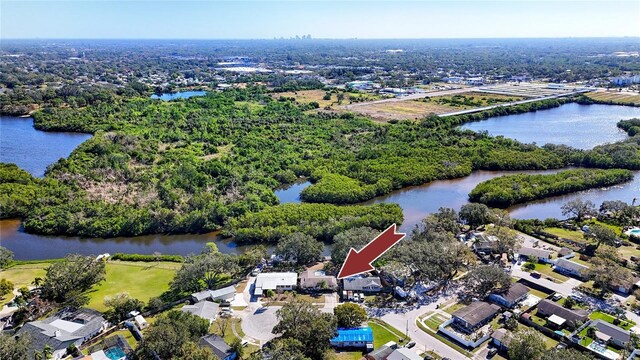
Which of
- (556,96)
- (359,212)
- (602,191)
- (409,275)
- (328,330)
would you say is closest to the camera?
(328,330)

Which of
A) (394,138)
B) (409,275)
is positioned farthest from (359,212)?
(394,138)

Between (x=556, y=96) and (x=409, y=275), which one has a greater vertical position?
(x=556, y=96)

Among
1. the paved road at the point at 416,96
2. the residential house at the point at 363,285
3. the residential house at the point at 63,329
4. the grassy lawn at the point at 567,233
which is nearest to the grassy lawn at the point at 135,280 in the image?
the residential house at the point at 63,329

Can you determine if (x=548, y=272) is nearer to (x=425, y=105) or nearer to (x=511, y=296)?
(x=511, y=296)

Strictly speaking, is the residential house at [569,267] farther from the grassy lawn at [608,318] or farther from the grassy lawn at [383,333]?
the grassy lawn at [383,333]

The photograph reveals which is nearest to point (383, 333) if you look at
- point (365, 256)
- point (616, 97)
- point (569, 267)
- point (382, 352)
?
point (382, 352)

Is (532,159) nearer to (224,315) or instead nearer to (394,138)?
(394,138)
